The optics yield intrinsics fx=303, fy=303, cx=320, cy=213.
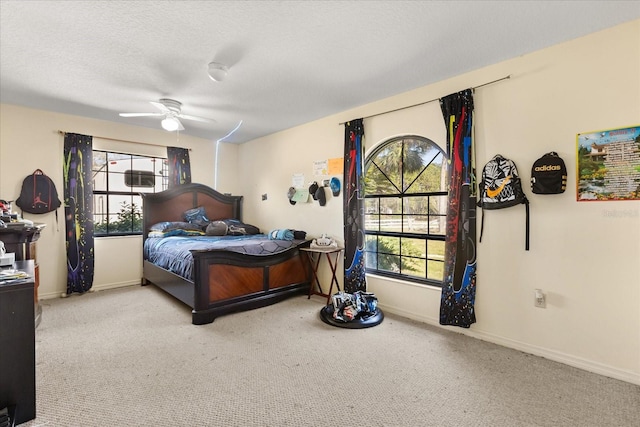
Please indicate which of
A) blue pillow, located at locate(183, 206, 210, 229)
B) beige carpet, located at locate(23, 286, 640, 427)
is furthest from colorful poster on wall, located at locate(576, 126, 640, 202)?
blue pillow, located at locate(183, 206, 210, 229)

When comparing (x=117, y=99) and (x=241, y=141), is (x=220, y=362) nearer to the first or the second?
(x=117, y=99)

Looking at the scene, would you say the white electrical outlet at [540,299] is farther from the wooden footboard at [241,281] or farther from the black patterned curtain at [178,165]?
the black patterned curtain at [178,165]

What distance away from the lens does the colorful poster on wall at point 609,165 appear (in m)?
2.00

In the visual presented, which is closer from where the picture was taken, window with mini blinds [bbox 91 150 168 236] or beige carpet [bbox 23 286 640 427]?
beige carpet [bbox 23 286 640 427]

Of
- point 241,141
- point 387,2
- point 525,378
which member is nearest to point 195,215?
point 241,141

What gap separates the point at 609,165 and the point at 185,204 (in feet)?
16.4

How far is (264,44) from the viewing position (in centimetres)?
224

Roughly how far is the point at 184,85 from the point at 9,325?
7.54 ft

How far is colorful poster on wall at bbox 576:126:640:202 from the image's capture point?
2.00 m

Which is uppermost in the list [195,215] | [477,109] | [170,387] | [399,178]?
[477,109]

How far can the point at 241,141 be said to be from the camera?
5402 mm

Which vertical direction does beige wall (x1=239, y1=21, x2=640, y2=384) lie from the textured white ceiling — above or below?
below

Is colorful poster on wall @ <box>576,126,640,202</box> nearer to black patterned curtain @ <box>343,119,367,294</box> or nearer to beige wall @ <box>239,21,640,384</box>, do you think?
beige wall @ <box>239,21,640,384</box>

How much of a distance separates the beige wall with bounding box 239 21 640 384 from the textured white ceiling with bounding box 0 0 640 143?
0.65ft
